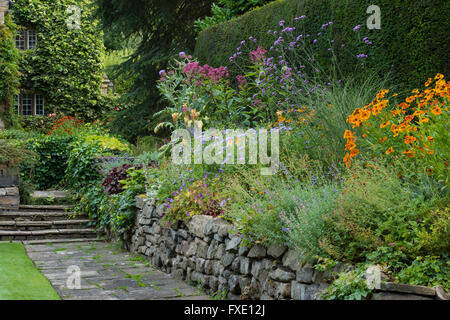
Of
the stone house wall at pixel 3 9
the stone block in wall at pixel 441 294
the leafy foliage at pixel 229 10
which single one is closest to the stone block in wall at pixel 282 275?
the stone block in wall at pixel 441 294

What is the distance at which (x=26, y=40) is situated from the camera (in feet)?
55.8

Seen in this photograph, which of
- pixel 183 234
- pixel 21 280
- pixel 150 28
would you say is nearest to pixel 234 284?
pixel 183 234

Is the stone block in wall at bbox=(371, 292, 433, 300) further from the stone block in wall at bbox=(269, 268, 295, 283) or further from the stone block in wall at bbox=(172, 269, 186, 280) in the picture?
the stone block in wall at bbox=(172, 269, 186, 280)

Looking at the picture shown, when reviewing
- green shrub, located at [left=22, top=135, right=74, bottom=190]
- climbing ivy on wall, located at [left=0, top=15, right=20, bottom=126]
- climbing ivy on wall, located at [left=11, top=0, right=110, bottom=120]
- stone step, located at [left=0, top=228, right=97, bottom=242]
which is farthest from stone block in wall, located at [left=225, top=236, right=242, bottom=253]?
climbing ivy on wall, located at [left=11, top=0, right=110, bottom=120]

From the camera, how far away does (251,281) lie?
12.5 feet

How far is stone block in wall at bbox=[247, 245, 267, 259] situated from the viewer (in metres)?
3.67

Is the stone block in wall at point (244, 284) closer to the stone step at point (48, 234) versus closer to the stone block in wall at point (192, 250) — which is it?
the stone block in wall at point (192, 250)

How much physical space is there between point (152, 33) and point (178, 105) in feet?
20.5

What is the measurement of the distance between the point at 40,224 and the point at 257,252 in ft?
18.5

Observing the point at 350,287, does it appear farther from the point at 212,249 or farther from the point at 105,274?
the point at 105,274

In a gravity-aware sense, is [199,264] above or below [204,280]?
above

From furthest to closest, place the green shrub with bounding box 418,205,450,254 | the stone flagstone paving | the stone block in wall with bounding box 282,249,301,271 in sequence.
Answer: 1. the stone flagstone paving
2. the stone block in wall with bounding box 282,249,301,271
3. the green shrub with bounding box 418,205,450,254

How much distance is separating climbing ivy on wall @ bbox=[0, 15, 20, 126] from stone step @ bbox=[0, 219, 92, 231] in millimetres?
7179
